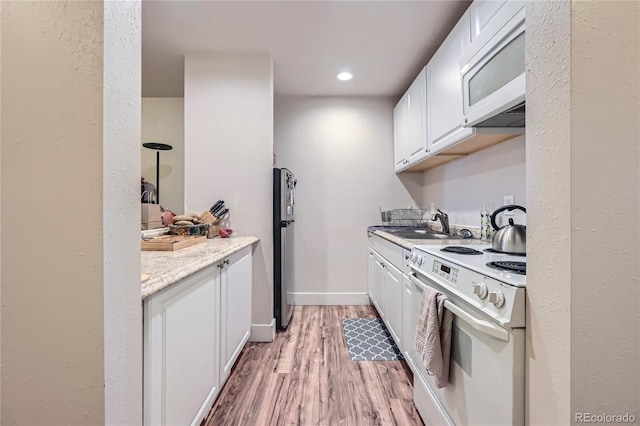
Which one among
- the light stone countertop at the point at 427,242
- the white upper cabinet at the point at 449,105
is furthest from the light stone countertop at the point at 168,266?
the white upper cabinet at the point at 449,105

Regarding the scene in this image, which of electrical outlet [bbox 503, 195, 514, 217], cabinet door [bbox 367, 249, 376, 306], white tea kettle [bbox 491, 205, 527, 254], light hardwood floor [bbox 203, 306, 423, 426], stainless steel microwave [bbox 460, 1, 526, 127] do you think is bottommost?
light hardwood floor [bbox 203, 306, 423, 426]

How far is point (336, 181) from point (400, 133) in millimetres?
879

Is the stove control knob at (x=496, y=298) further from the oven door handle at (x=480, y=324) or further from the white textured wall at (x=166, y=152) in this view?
the white textured wall at (x=166, y=152)

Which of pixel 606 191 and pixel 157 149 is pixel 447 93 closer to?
pixel 606 191

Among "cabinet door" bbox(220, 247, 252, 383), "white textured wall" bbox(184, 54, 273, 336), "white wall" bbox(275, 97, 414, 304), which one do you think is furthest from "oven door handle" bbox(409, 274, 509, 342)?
"white wall" bbox(275, 97, 414, 304)

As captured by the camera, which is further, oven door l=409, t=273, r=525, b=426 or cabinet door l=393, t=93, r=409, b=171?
cabinet door l=393, t=93, r=409, b=171

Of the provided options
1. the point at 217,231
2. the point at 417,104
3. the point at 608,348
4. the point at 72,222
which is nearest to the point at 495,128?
the point at 417,104

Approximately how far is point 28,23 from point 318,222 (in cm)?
285

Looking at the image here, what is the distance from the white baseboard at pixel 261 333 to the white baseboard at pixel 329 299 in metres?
0.89

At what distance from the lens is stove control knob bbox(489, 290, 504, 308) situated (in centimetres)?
83

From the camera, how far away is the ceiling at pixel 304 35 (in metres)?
1.83

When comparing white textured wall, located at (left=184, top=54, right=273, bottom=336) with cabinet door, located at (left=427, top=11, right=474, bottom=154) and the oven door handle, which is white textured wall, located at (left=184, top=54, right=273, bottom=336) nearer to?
cabinet door, located at (left=427, top=11, right=474, bottom=154)

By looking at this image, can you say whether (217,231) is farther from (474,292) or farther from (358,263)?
(474,292)

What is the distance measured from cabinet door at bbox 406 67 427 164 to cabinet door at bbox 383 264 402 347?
103 centimetres
